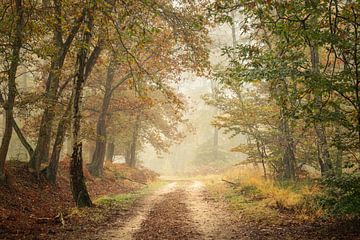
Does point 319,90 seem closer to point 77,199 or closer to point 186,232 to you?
point 186,232

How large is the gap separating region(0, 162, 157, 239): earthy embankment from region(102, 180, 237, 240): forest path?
1036mm

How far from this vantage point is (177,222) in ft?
31.9

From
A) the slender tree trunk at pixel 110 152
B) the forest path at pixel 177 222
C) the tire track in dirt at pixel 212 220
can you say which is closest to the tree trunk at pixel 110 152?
the slender tree trunk at pixel 110 152

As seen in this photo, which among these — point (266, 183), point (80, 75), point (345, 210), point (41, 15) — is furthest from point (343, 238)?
point (41, 15)

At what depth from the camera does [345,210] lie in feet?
21.5

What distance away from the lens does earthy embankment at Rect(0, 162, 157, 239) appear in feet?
27.0

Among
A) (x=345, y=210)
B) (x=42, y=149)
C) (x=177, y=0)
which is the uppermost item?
(x=177, y=0)

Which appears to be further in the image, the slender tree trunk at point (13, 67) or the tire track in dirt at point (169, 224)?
the slender tree trunk at point (13, 67)

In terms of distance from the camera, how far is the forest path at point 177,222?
812cm

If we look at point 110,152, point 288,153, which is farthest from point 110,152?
point 288,153

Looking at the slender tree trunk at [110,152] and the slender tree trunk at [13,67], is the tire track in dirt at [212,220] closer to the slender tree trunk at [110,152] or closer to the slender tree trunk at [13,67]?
the slender tree trunk at [13,67]

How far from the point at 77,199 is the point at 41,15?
6.27m

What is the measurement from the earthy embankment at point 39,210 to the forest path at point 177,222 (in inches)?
40.8

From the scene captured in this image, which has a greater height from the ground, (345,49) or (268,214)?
(345,49)
